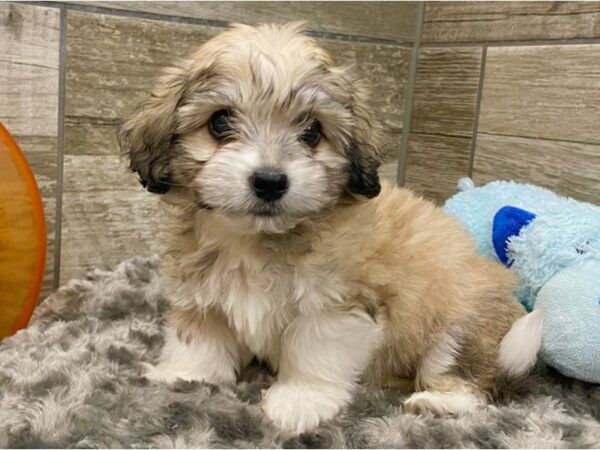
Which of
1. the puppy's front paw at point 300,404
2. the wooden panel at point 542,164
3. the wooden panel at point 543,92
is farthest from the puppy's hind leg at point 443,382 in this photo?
the wooden panel at point 543,92

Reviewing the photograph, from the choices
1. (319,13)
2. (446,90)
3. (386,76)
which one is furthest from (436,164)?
(319,13)

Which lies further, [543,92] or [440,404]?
[543,92]

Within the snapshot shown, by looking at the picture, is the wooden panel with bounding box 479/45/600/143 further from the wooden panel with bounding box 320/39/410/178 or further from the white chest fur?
the white chest fur

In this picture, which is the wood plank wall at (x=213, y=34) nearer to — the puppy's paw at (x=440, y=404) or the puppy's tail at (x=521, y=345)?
the puppy's tail at (x=521, y=345)

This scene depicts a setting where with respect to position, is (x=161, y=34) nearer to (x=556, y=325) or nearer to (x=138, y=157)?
(x=138, y=157)

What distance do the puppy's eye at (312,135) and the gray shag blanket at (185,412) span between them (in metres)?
0.69

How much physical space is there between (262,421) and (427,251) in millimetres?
664

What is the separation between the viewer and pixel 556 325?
2043 millimetres

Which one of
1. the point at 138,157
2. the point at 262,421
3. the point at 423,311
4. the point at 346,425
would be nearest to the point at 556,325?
the point at 423,311

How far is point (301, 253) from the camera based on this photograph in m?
1.77

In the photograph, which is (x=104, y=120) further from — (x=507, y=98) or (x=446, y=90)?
(x=507, y=98)

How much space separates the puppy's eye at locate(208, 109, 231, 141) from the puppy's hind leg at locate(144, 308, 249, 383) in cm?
52

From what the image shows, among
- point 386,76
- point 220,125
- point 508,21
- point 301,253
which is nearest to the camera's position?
point 220,125

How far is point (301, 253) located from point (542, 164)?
1.44 metres
